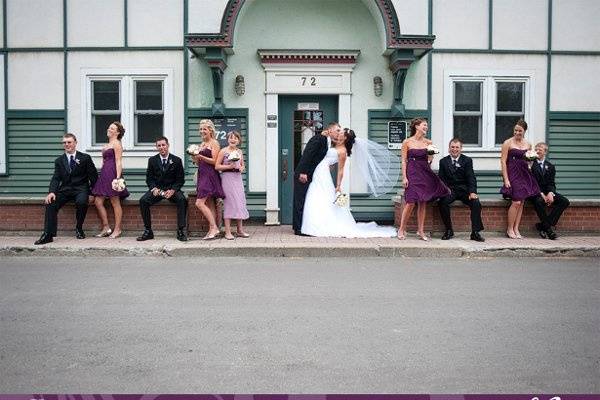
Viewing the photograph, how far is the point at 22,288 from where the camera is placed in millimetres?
7480

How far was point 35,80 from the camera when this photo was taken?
13898mm

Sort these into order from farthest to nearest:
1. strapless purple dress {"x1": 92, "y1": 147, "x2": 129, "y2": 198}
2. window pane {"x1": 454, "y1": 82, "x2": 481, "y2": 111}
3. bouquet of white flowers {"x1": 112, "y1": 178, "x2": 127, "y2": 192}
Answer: window pane {"x1": 454, "y1": 82, "x2": 481, "y2": 111}
strapless purple dress {"x1": 92, "y1": 147, "x2": 129, "y2": 198}
bouquet of white flowers {"x1": 112, "y1": 178, "x2": 127, "y2": 192}

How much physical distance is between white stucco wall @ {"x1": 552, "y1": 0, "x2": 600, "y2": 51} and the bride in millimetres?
5189

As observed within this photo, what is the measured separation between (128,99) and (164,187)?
3331 millimetres

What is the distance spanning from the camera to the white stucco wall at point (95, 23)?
45.2 ft

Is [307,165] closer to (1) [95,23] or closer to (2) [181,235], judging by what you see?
(2) [181,235]

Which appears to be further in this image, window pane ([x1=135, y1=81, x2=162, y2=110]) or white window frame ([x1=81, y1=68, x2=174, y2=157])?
window pane ([x1=135, y1=81, x2=162, y2=110])

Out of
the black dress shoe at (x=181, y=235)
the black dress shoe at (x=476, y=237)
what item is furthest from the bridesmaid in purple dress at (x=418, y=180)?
the black dress shoe at (x=181, y=235)

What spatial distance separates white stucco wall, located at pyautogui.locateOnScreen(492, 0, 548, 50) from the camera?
1393cm

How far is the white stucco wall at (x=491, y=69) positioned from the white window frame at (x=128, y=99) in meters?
5.70

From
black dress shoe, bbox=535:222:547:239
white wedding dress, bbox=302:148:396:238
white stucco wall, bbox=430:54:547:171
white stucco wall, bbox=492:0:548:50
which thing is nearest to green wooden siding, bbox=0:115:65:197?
white wedding dress, bbox=302:148:396:238

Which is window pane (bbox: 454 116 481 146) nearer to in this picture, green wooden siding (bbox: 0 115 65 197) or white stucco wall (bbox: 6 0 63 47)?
green wooden siding (bbox: 0 115 65 197)

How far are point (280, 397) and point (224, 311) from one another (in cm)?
238

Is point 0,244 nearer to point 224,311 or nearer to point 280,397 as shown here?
point 224,311
